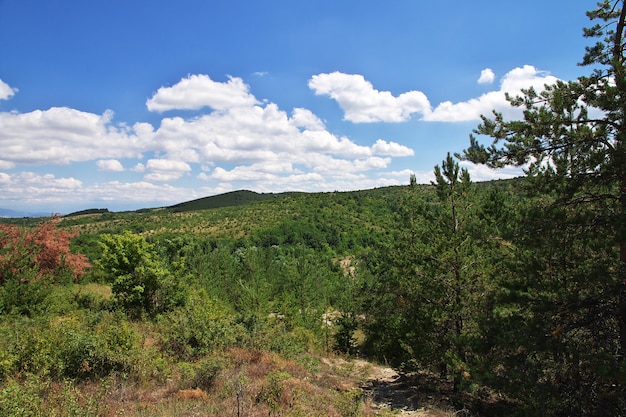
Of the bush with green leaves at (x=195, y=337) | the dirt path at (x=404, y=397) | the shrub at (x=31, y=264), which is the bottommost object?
the dirt path at (x=404, y=397)

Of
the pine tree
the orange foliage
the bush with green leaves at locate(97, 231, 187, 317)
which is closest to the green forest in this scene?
the pine tree

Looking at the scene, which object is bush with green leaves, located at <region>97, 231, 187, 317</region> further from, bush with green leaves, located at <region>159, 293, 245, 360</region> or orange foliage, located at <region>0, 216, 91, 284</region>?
bush with green leaves, located at <region>159, 293, 245, 360</region>

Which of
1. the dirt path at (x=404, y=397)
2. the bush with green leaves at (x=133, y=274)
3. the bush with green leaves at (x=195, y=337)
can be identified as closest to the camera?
the dirt path at (x=404, y=397)

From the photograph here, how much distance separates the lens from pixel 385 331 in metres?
17.8

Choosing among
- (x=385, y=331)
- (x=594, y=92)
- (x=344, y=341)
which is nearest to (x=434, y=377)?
(x=385, y=331)

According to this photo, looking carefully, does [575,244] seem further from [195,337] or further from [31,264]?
[31,264]

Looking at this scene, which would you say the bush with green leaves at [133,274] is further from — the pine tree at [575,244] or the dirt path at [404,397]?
the pine tree at [575,244]

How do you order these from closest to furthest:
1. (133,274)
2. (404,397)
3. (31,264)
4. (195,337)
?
(195,337) → (404,397) → (31,264) → (133,274)

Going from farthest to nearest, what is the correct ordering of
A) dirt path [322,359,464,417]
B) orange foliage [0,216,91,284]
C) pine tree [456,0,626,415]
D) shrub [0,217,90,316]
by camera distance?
orange foliage [0,216,91,284], shrub [0,217,90,316], dirt path [322,359,464,417], pine tree [456,0,626,415]

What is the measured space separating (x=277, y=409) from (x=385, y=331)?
12.0 m

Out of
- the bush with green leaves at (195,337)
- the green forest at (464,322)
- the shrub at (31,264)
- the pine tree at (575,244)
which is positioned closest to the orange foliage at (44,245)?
the shrub at (31,264)

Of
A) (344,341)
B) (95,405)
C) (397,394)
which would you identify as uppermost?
(95,405)

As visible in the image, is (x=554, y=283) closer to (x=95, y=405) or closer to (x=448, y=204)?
(x=448, y=204)

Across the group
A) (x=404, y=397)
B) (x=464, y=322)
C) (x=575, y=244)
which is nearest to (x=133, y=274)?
(x=404, y=397)
